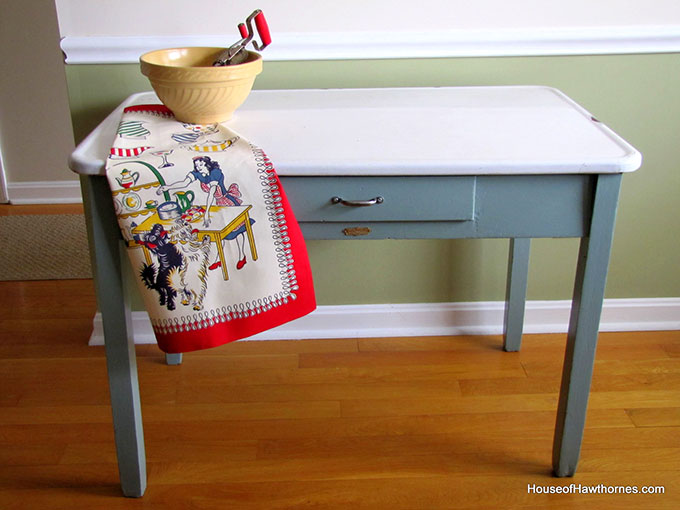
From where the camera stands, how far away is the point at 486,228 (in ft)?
4.57

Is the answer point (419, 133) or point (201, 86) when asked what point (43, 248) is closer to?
point (201, 86)

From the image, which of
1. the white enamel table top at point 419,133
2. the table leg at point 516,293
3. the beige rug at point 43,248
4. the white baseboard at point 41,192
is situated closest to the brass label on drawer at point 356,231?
the white enamel table top at point 419,133

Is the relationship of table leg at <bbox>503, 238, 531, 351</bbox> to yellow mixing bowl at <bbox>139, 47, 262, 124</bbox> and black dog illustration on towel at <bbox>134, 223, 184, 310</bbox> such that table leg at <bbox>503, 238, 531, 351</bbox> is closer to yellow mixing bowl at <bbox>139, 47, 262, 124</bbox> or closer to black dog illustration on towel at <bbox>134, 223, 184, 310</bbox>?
yellow mixing bowl at <bbox>139, 47, 262, 124</bbox>

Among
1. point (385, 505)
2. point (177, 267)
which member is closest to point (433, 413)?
point (385, 505)

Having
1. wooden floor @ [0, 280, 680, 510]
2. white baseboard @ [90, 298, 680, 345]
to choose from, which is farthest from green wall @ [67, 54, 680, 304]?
wooden floor @ [0, 280, 680, 510]

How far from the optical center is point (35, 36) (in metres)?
2.95

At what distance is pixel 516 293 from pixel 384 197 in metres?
0.80

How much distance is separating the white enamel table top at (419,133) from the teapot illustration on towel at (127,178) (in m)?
0.05

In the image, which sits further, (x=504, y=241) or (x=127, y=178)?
(x=504, y=241)

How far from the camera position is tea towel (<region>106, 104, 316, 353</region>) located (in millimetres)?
1286

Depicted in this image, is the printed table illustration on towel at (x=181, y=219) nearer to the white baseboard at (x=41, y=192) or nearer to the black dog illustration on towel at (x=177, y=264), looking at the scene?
the black dog illustration on towel at (x=177, y=264)

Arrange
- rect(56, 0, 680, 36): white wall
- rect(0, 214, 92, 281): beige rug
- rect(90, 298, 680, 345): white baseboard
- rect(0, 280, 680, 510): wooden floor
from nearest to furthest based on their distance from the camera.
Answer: rect(0, 280, 680, 510): wooden floor
rect(56, 0, 680, 36): white wall
rect(90, 298, 680, 345): white baseboard
rect(0, 214, 92, 281): beige rug

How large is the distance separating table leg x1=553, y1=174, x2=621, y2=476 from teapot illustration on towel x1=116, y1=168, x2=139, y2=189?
83 centimetres

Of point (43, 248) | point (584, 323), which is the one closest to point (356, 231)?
point (584, 323)
